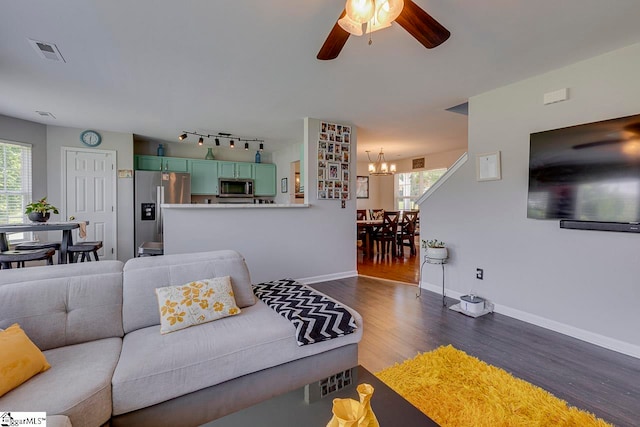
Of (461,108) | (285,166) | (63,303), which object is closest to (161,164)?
(285,166)

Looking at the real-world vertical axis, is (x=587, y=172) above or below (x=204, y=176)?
below

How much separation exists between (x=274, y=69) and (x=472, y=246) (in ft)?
9.26

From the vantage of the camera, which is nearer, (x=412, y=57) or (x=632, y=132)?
(x=632, y=132)

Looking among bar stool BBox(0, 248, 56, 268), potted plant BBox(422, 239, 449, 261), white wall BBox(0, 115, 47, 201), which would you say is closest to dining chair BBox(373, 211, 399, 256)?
potted plant BBox(422, 239, 449, 261)

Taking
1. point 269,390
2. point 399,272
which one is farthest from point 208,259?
point 399,272

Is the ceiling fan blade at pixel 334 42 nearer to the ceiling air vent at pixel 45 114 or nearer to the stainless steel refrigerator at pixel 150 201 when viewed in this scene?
the ceiling air vent at pixel 45 114

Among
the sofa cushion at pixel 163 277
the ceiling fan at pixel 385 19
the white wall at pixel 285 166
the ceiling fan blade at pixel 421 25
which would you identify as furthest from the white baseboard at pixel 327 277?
the ceiling fan blade at pixel 421 25

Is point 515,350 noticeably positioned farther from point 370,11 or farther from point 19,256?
point 19,256

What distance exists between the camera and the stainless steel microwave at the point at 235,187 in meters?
6.36

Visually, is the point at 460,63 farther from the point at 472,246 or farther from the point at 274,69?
the point at 472,246

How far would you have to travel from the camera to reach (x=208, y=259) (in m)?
2.12

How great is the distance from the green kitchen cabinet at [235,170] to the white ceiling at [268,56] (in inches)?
88.7

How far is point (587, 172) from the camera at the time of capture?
242 centimetres

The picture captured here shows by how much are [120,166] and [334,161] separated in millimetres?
3815
